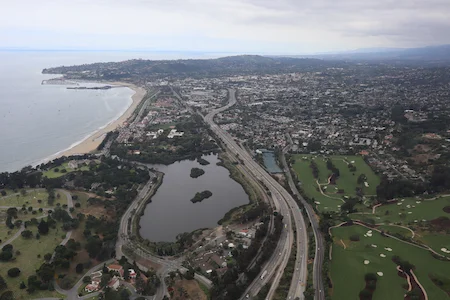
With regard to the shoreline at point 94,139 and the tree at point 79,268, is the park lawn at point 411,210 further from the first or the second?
the shoreline at point 94,139

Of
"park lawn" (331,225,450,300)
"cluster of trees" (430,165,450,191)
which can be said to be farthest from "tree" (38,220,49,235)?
"cluster of trees" (430,165,450,191)

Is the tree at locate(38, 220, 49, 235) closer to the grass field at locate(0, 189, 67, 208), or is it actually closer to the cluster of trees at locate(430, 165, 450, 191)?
the grass field at locate(0, 189, 67, 208)

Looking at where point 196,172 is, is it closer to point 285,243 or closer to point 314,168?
point 314,168

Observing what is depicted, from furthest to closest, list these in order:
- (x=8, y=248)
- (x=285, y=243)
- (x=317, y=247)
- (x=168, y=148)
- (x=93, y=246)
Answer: (x=168, y=148) < (x=285, y=243) < (x=317, y=247) < (x=93, y=246) < (x=8, y=248)

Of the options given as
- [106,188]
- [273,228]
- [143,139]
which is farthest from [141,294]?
[143,139]

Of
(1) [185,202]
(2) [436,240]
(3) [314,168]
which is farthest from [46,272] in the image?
(3) [314,168]

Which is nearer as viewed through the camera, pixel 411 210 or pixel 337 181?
pixel 411 210
